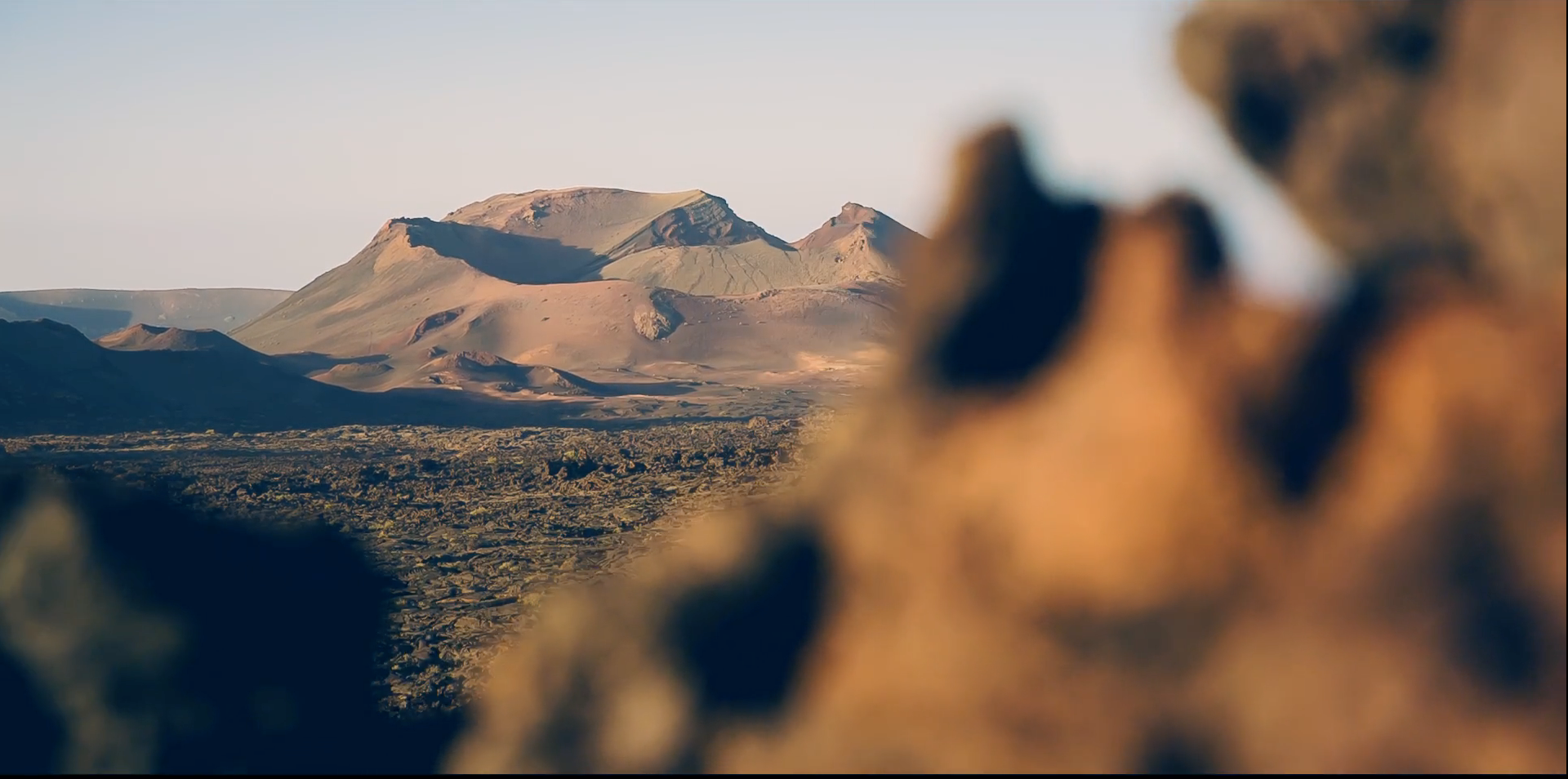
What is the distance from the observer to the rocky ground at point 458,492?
19.7 m

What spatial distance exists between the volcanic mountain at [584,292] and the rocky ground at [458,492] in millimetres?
25973

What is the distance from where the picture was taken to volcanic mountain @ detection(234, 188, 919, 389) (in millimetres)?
101375

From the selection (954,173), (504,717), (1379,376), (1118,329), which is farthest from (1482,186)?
(504,717)

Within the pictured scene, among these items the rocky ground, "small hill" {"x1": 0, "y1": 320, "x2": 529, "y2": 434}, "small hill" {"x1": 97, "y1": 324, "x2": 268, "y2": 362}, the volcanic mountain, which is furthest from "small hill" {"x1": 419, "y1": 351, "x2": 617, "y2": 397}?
the rocky ground

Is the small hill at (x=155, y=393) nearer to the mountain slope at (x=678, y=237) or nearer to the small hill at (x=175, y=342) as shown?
the small hill at (x=175, y=342)

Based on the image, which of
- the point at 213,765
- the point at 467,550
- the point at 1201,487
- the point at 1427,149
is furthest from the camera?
the point at 467,550

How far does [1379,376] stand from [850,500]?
3.48ft

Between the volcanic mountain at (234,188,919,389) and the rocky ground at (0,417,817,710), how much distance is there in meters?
26.0

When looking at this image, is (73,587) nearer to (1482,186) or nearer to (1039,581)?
(1039,581)

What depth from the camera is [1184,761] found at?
10.0ft

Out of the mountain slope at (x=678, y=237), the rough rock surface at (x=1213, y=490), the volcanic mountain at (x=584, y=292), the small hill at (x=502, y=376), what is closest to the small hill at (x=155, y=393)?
the small hill at (x=502, y=376)

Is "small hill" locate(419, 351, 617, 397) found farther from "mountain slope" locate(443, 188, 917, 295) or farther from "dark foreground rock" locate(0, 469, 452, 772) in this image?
"dark foreground rock" locate(0, 469, 452, 772)

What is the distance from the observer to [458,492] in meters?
42.6

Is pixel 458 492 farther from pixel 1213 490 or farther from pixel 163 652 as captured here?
pixel 1213 490
